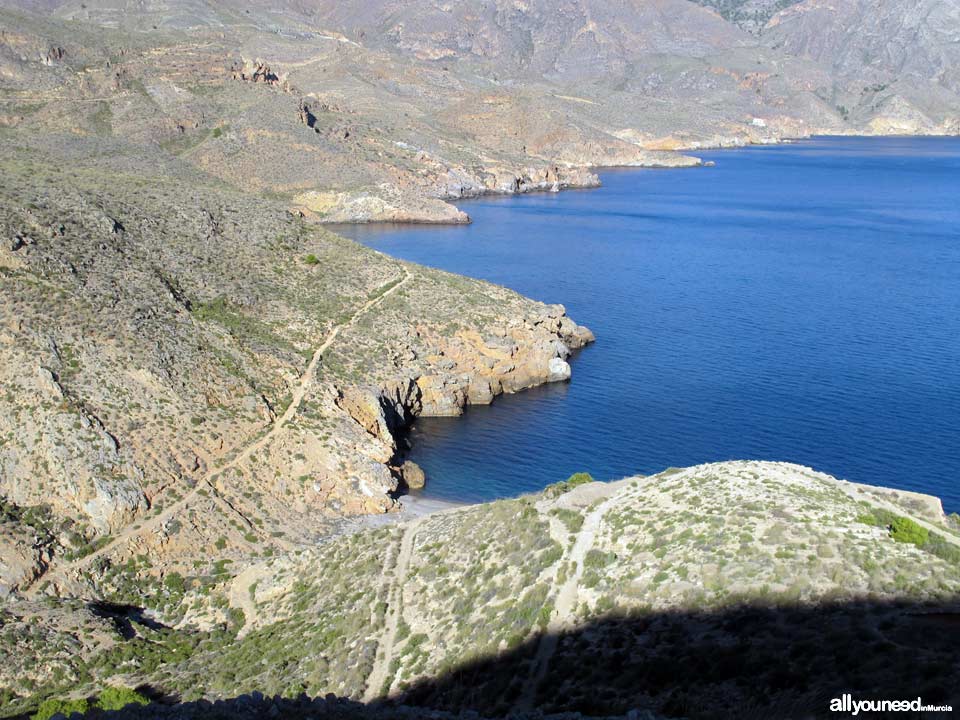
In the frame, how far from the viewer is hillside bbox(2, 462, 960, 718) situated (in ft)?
61.9

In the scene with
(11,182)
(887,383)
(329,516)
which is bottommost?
(329,516)

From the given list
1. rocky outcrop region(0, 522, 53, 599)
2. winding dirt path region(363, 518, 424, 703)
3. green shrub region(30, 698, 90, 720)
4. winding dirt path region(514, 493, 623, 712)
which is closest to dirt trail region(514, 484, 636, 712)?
winding dirt path region(514, 493, 623, 712)

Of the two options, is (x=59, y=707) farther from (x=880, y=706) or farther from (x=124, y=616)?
(x=880, y=706)

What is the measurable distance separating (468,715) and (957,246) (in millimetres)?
103271

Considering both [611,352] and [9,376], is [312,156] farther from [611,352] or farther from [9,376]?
[9,376]

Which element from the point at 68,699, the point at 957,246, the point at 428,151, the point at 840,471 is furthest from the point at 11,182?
the point at 428,151

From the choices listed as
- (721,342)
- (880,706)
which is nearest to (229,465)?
(880,706)

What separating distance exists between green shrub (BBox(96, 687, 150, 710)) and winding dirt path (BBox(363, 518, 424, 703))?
20.0ft

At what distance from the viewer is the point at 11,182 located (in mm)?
52844

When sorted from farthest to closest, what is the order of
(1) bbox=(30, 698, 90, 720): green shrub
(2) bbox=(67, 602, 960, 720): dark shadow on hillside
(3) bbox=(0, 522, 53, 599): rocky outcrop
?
(3) bbox=(0, 522, 53, 599): rocky outcrop
(1) bbox=(30, 698, 90, 720): green shrub
(2) bbox=(67, 602, 960, 720): dark shadow on hillside

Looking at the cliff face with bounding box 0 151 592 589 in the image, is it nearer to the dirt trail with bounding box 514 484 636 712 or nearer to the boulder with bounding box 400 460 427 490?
the boulder with bounding box 400 460 427 490

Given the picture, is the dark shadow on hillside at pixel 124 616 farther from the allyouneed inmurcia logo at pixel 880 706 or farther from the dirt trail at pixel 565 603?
the allyouneed inmurcia logo at pixel 880 706

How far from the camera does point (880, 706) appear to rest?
15883 mm

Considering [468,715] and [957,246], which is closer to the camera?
[468,715]
